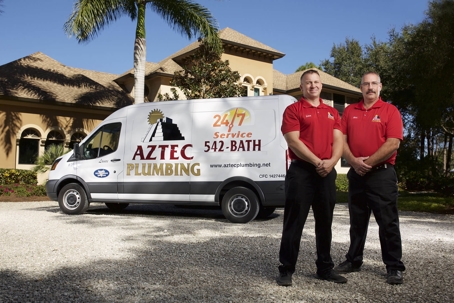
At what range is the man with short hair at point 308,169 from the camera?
388 centimetres

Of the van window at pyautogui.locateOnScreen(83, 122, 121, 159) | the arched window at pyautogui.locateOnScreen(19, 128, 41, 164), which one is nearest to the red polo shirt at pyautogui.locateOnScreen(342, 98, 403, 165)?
the van window at pyautogui.locateOnScreen(83, 122, 121, 159)

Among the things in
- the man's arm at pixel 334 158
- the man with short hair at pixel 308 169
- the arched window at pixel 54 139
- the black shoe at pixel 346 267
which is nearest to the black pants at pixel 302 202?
the man with short hair at pixel 308 169

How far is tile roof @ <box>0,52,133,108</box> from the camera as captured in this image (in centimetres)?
1986

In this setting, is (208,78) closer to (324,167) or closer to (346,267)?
(346,267)

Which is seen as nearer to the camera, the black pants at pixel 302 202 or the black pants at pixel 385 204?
the black pants at pixel 302 202

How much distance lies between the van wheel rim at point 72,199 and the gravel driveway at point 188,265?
1.79 m

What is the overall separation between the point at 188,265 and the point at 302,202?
1.71 metres

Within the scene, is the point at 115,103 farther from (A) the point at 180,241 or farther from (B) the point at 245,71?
(A) the point at 180,241

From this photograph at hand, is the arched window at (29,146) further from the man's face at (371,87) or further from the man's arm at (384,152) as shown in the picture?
the man's arm at (384,152)

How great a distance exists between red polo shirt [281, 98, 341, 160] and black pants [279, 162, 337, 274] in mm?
189

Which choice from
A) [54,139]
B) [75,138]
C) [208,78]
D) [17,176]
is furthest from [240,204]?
[75,138]

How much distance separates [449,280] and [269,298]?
78.6 inches

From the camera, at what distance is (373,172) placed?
13.6ft

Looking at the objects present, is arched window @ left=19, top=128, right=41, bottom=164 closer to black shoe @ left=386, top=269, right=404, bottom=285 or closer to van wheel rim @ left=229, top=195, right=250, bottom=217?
van wheel rim @ left=229, top=195, right=250, bottom=217
